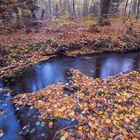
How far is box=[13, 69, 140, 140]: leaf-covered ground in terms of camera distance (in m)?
4.61

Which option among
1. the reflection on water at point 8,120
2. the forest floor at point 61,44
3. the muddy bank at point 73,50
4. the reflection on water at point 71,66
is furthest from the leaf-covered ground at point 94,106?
the forest floor at point 61,44

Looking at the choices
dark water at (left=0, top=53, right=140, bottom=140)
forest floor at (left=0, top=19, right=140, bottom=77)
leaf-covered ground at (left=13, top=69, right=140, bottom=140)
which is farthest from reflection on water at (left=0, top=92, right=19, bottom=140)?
forest floor at (left=0, top=19, right=140, bottom=77)

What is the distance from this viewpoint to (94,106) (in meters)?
5.65

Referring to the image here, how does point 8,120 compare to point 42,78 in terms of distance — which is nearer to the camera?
point 8,120

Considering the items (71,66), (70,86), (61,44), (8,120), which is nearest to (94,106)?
(70,86)

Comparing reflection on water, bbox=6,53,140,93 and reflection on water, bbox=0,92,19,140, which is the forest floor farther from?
reflection on water, bbox=0,92,19,140

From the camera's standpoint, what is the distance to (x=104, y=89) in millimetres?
6668

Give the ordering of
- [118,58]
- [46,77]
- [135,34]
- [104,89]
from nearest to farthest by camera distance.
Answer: [104,89]
[46,77]
[118,58]
[135,34]

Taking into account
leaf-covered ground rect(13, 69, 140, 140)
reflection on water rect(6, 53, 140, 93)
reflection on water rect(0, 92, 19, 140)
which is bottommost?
reflection on water rect(6, 53, 140, 93)

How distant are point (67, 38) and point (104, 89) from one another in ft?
24.0

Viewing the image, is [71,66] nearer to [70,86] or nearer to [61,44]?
[61,44]

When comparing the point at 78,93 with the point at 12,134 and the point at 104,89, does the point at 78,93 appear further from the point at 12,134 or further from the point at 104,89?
the point at 12,134

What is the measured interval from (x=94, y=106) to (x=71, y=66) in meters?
4.62

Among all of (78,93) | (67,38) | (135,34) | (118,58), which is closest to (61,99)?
(78,93)
